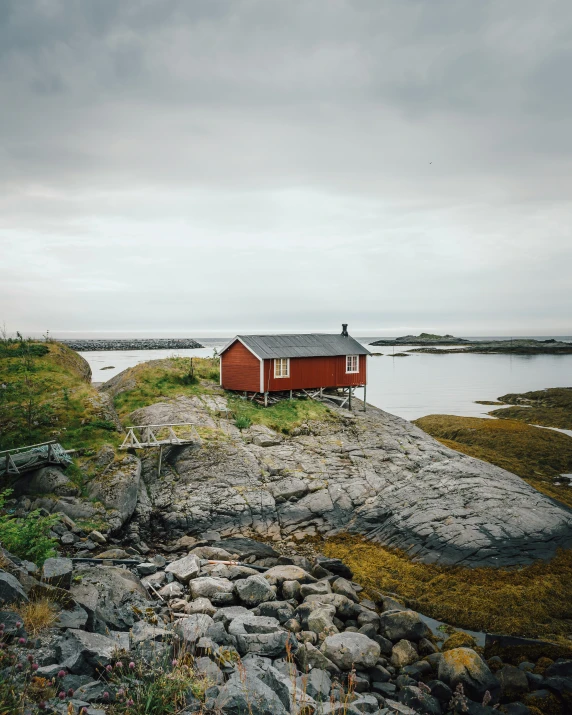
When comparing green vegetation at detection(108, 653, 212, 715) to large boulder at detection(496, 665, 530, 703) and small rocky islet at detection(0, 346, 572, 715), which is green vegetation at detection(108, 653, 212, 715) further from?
large boulder at detection(496, 665, 530, 703)

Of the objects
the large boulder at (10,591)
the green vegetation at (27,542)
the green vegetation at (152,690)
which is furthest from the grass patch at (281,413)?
the green vegetation at (152,690)

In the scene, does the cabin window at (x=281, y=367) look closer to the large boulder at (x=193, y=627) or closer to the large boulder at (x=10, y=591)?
the large boulder at (x=193, y=627)

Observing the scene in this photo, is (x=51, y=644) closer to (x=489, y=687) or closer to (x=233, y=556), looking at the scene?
(x=489, y=687)

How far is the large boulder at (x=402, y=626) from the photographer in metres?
12.3

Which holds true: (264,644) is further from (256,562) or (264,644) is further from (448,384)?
(448,384)

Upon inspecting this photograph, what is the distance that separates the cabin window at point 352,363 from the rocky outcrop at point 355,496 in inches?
340

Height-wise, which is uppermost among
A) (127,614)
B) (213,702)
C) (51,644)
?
(51,644)

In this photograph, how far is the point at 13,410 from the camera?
78.1ft

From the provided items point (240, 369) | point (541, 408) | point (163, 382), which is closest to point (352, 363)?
point (240, 369)

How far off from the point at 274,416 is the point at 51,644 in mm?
21933

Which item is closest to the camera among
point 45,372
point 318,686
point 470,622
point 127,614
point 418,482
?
point 318,686

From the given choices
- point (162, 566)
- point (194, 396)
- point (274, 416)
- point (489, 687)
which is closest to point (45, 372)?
point (194, 396)

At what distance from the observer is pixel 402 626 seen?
12.4m

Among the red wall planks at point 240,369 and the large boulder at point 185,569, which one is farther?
the red wall planks at point 240,369
